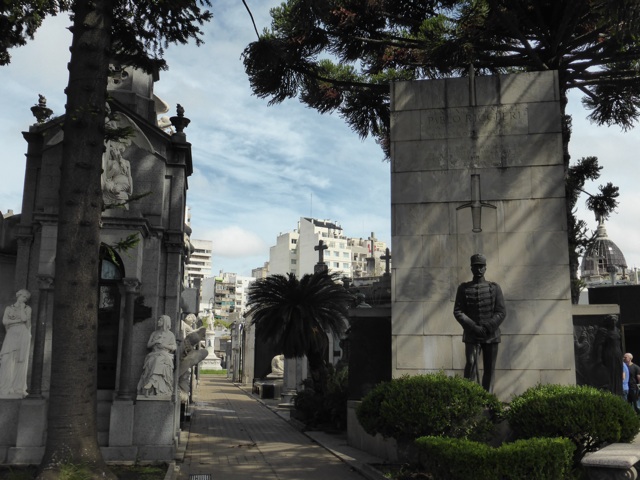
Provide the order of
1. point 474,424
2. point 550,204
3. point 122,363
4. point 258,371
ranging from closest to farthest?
1. point 474,424
2. point 550,204
3. point 122,363
4. point 258,371

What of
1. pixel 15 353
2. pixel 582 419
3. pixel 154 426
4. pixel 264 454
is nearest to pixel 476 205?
pixel 582 419

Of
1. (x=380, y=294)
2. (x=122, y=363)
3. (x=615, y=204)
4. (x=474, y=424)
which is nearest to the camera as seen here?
(x=474, y=424)

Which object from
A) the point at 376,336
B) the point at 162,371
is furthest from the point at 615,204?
the point at 162,371

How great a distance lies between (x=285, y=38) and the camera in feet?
53.7

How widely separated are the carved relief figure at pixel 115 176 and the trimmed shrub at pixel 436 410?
6428 mm

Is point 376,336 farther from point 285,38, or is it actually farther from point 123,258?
point 285,38

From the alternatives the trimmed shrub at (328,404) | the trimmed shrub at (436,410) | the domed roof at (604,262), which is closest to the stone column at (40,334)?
the trimmed shrub at (436,410)

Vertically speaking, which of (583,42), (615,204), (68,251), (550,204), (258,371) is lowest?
A: (258,371)

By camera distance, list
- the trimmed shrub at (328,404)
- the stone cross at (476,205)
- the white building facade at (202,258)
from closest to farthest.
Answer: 1. the stone cross at (476,205)
2. the trimmed shrub at (328,404)
3. the white building facade at (202,258)

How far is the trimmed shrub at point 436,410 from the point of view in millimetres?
8203

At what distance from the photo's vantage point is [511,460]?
6.91m

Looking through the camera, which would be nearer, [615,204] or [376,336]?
[376,336]

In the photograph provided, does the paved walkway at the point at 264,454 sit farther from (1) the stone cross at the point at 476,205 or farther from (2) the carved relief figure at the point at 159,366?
(1) the stone cross at the point at 476,205

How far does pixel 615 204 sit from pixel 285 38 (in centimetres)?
954
